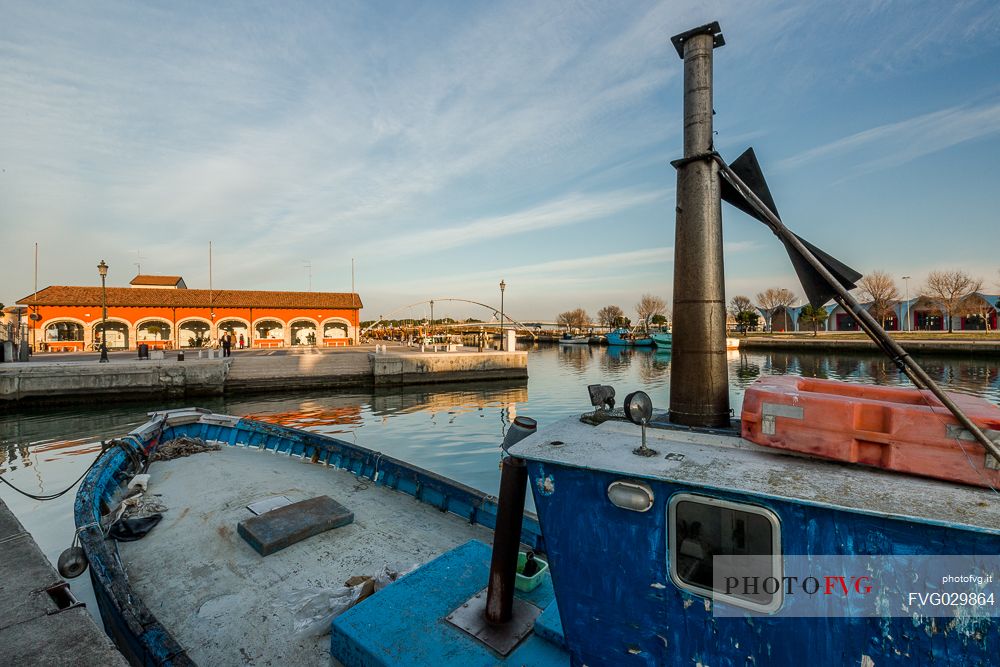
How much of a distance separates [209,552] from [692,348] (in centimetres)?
648

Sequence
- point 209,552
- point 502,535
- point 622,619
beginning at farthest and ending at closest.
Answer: point 209,552
point 502,535
point 622,619

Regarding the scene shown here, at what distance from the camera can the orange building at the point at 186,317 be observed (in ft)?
142

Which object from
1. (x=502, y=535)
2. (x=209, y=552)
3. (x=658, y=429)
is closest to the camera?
(x=658, y=429)

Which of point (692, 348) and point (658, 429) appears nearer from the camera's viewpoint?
point (658, 429)

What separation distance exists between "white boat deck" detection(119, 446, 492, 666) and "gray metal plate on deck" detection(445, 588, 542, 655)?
17.3 inches

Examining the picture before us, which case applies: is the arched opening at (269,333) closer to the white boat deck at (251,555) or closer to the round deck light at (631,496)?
the white boat deck at (251,555)

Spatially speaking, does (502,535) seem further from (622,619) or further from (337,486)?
(337,486)

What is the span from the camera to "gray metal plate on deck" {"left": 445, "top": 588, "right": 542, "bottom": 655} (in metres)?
3.78

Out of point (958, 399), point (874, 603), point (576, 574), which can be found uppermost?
point (958, 399)

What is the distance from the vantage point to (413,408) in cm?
2370

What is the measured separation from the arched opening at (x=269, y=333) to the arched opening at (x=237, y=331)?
96 centimetres

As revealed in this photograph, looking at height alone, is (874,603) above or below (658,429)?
Result: below

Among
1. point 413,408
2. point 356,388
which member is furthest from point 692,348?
point 356,388

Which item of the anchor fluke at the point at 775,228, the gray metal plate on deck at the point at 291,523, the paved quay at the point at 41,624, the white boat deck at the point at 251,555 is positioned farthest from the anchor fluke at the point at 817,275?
the gray metal plate on deck at the point at 291,523
